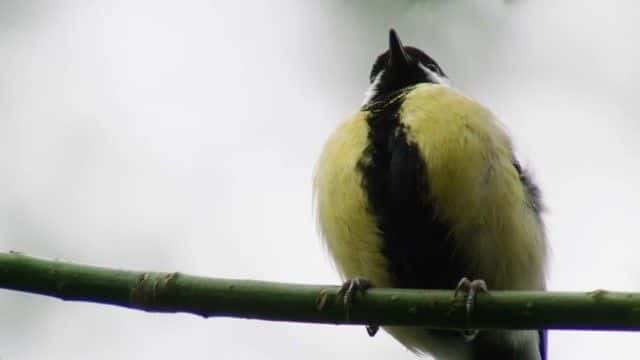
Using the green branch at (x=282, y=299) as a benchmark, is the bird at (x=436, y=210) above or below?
above

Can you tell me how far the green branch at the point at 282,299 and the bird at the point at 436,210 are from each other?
80 cm

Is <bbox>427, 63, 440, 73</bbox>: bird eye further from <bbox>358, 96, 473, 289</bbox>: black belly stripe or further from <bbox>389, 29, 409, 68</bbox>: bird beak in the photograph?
<bbox>358, 96, 473, 289</bbox>: black belly stripe

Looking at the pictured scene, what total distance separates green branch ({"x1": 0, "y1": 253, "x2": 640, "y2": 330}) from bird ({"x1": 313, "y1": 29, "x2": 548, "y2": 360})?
80 centimetres

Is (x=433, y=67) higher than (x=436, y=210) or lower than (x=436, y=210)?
higher

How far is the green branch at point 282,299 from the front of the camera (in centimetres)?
276

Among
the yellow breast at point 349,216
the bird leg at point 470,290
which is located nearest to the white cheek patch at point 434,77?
the yellow breast at point 349,216

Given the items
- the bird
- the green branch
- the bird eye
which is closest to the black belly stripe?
the bird

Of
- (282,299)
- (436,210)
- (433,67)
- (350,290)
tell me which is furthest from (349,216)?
(433,67)

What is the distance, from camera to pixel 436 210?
3812 millimetres

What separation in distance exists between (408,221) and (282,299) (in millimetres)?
1095

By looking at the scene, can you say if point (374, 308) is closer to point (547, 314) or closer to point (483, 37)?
point (547, 314)

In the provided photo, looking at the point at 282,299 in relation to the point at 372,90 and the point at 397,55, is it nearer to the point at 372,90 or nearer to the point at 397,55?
the point at 372,90

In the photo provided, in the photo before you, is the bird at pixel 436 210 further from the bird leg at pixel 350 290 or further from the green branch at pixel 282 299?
the green branch at pixel 282 299

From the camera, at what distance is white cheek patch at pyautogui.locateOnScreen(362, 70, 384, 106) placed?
4736 millimetres
